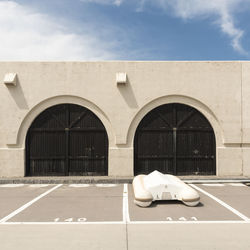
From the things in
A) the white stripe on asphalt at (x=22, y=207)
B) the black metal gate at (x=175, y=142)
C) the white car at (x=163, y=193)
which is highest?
the black metal gate at (x=175, y=142)

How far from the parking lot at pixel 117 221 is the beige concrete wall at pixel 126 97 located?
2.57 m

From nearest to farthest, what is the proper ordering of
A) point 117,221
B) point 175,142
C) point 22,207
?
point 117,221
point 22,207
point 175,142

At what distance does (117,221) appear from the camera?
500 cm

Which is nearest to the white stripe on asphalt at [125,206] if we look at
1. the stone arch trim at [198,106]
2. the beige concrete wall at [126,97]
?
the beige concrete wall at [126,97]

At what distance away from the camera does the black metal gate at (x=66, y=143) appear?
32.1 ft

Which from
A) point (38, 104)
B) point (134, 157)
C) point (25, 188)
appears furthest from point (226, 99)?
point (25, 188)

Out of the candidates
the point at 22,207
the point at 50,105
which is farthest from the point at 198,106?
the point at 22,207

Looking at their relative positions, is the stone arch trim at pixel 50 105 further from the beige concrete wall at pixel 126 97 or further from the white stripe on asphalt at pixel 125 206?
the white stripe on asphalt at pixel 125 206

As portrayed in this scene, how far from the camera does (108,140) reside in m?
9.75

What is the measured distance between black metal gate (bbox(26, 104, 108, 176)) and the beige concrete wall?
387mm

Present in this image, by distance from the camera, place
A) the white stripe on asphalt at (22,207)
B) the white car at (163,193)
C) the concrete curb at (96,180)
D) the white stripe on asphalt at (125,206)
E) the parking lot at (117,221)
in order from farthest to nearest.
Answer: the concrete curb at (96,180) < the white car at (163,193) < the white stripe on asphalt at (22,207) < the white stripe on asphalt at (125,206) < the parking lot at (117,221)

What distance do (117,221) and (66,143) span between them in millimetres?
5679

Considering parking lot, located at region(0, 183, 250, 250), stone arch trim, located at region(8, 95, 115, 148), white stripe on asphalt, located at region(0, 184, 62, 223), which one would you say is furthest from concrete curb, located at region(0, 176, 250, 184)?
stone arch trim, located at region(8, 95, 115, 148)

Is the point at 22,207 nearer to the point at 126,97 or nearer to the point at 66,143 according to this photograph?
the point at 66,143
